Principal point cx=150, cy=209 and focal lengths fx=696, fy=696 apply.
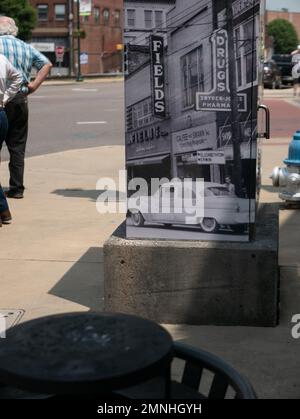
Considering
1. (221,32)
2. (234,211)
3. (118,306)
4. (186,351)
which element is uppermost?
(221,32)

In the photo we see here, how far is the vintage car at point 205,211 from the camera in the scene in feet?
13.6

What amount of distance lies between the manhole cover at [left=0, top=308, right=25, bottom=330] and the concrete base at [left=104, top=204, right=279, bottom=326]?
574 mm

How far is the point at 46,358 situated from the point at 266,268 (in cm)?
263

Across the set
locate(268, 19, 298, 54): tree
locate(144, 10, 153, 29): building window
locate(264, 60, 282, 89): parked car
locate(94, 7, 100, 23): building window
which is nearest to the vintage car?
locate(144, 10, 153, 29): building window

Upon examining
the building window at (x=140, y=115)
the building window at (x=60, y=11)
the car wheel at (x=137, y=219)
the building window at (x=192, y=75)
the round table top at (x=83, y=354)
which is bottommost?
the round table top at (x=83, y=354)

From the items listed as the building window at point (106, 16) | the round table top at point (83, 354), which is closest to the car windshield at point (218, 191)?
the round table top at point (83, 354)

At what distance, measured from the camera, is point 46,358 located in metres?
1.67

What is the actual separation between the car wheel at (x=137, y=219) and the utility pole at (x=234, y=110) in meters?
0.62

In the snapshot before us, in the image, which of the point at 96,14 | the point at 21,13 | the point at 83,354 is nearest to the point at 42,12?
the point at 96,14

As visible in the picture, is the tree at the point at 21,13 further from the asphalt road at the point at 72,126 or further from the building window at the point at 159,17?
the building window at the point at 159,17

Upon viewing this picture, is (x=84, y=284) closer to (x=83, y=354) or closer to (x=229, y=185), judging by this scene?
(x=229, y=185)

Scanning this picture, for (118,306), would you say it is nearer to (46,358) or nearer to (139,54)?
(139,54)
